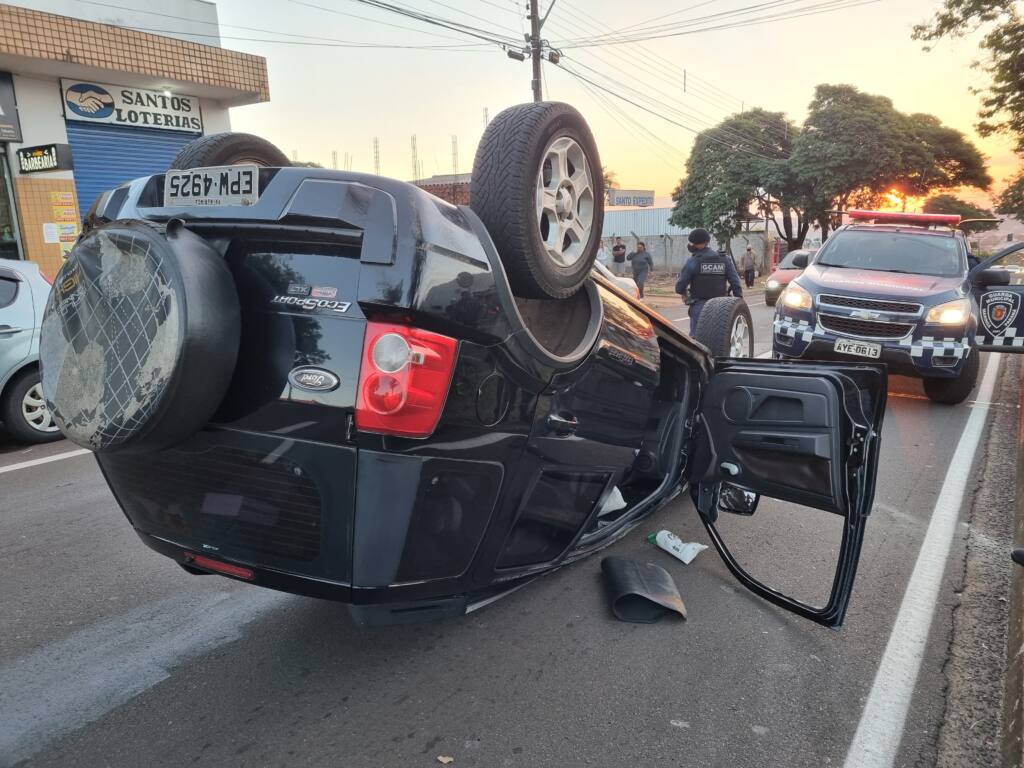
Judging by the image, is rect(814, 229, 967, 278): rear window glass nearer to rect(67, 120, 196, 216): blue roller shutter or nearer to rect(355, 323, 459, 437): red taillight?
rect(355, 323, 459, 437): red taillight

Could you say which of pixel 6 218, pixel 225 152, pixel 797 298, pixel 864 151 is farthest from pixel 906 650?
pixel 864 151

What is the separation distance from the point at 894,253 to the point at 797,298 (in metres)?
1.47

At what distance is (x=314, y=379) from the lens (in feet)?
6.73

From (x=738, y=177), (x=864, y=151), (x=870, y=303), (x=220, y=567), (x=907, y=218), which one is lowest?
(x=220, y=567)

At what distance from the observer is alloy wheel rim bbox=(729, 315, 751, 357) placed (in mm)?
4878

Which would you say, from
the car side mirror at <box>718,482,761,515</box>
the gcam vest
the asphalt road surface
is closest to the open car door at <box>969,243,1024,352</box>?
the gcam vest

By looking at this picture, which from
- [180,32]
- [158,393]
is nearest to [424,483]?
[158,393]

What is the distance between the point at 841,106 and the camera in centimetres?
3431

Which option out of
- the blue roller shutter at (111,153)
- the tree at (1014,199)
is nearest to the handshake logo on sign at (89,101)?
the blue roller shutter at (111,153)

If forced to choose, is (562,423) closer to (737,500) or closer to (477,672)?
(477,672)

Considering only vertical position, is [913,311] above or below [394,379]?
below

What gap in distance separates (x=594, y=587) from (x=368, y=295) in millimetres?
2040

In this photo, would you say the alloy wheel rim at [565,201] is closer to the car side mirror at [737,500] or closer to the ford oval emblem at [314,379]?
the ford oval emblem at [314,379]

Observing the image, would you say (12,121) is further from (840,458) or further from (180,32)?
(840,458)
